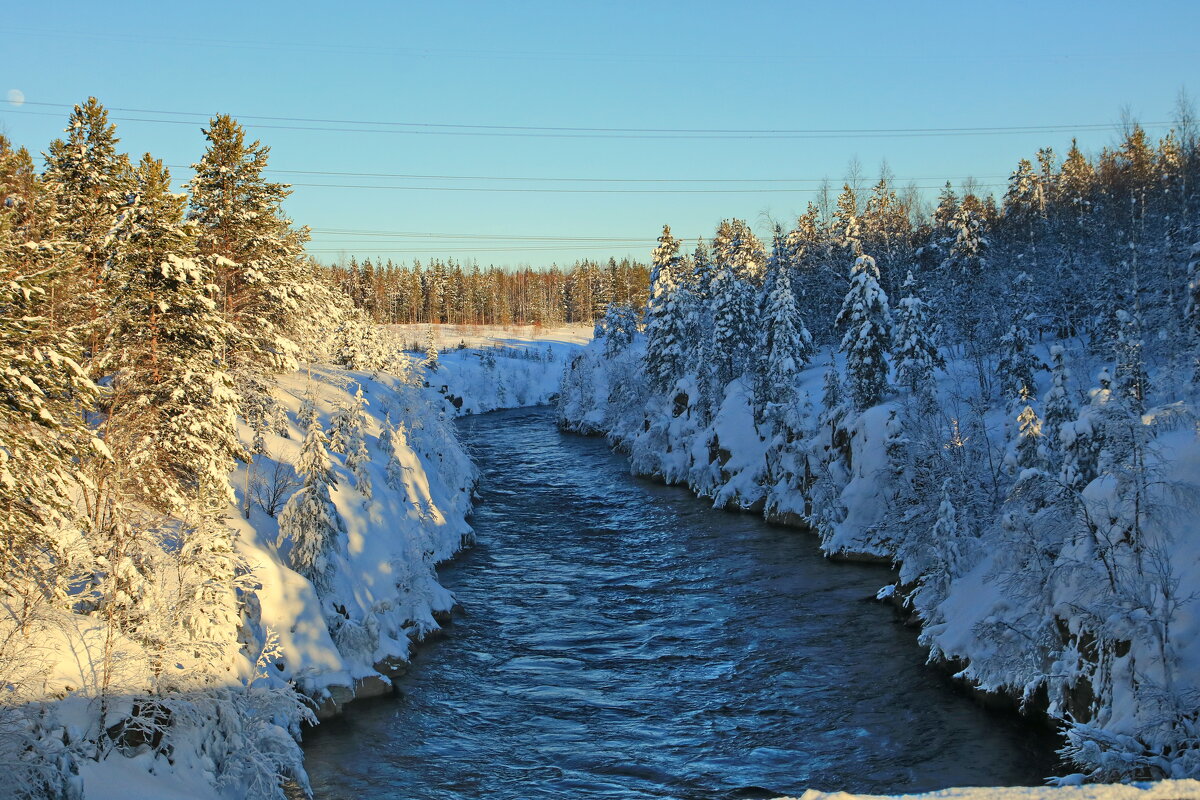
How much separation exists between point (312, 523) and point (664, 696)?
384 inches

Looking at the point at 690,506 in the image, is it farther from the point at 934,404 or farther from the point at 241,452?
the point at 241,452

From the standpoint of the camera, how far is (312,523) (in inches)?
821

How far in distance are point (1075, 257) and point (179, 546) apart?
2246 inches

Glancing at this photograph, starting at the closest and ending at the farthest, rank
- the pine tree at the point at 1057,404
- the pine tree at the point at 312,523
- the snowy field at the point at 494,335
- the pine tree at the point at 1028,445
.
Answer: the pine tree at the point at 312,523, the pine tree at the point at 1028,445, the pine tree at the point at 1057,404, the snowy field at the point at 494,335

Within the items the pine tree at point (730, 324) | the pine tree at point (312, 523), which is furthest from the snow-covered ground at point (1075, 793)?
the pine tree at point (730, 324)

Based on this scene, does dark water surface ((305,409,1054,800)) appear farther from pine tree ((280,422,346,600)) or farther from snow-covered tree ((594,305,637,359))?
snow-covered tree ((594,305,637,359))

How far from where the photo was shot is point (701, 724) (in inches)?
765

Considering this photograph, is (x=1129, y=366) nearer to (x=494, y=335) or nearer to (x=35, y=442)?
(x=35, y=442)

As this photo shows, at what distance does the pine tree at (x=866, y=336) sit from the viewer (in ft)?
132

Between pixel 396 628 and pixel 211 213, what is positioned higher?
pixel 211 213

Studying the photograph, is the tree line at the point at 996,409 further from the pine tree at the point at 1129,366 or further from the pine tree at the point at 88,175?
the pine tree at the point at 88,175

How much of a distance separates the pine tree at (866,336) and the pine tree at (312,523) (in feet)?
88.9

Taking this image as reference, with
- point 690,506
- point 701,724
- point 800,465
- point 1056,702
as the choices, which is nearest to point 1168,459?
point 1056,702

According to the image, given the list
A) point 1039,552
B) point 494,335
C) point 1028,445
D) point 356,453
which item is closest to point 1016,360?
point 1028,445
